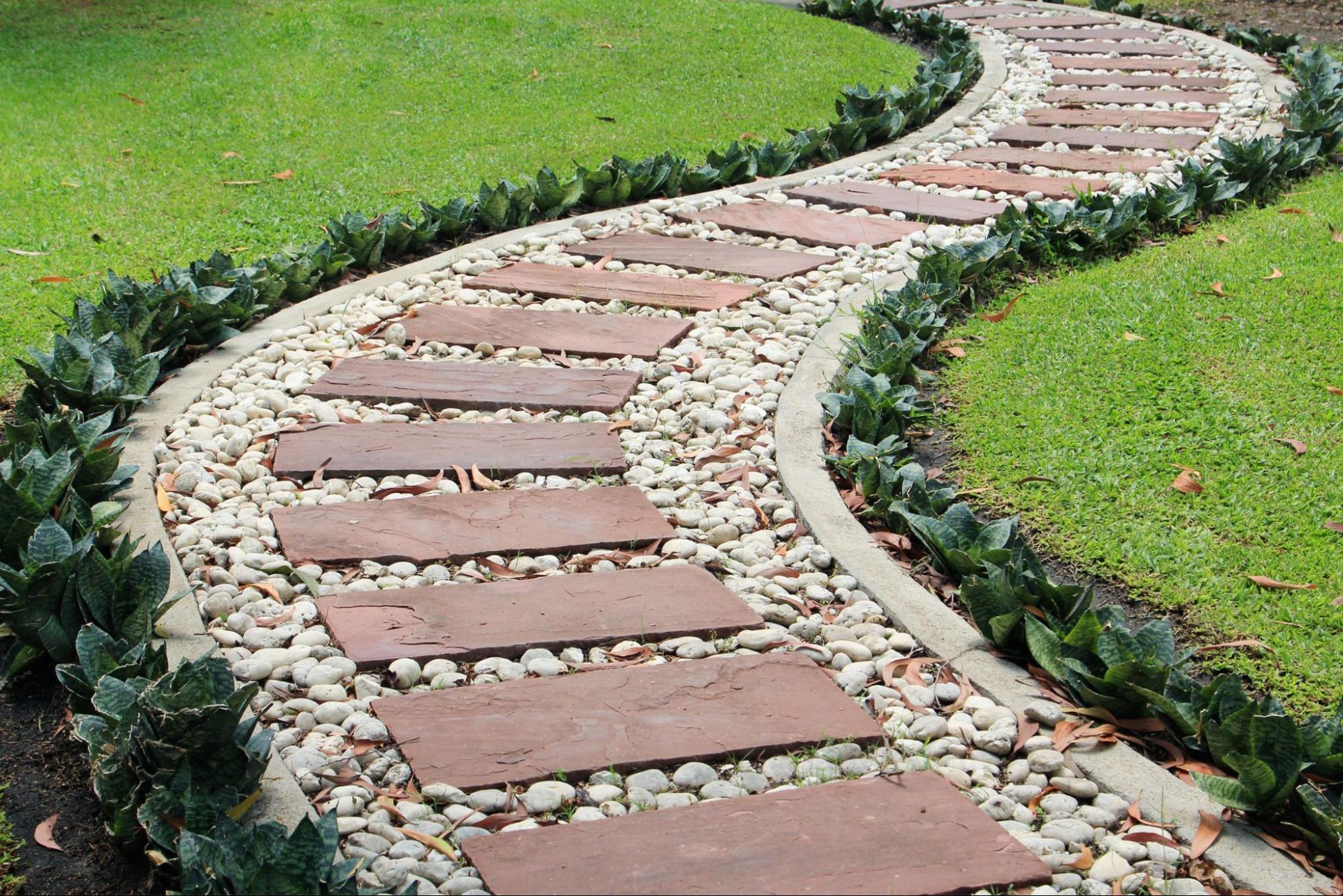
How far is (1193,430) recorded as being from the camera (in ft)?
12.3

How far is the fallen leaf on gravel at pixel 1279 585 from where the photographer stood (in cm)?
302

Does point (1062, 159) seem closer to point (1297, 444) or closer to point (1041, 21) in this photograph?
point (1297, 444)

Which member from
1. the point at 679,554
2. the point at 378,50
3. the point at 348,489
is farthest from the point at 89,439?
the point at 378,50

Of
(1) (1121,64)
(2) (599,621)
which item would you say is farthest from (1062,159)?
(2) (599,621)

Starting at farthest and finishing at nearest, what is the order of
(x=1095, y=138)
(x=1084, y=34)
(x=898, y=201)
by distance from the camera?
1. (x=1084, y=34)
2. (x=1095, y=138)
3. (x=898, y=201)

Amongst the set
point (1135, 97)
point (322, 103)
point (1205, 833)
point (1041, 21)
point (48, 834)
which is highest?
point (1041, 21)

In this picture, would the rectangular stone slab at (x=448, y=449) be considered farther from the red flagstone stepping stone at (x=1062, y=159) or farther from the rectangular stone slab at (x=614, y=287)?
the red flagstone stepping stone at (x=1062, y=159)

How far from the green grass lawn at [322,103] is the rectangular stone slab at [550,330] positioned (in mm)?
1193

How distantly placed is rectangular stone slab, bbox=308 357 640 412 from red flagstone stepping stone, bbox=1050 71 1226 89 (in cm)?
569

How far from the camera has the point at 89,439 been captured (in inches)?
133

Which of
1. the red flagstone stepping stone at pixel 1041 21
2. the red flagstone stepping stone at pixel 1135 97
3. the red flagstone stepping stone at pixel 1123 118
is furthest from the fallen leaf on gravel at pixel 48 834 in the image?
the red flagstone stepping stone at pixel 1041 21

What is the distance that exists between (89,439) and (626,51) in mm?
6184

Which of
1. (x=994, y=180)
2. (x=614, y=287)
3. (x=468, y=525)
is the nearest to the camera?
(x=468, y=525)

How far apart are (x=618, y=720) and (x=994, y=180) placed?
14.9 feet
